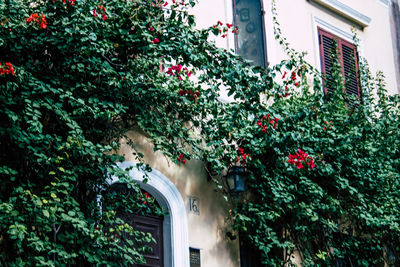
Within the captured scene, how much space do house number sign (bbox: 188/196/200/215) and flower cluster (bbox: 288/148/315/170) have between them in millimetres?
1250

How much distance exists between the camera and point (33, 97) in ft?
24.2

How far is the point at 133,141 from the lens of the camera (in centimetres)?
873

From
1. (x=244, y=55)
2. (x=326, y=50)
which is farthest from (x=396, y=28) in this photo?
(x=244, y=55)

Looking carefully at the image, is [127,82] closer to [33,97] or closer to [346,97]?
[33,97]

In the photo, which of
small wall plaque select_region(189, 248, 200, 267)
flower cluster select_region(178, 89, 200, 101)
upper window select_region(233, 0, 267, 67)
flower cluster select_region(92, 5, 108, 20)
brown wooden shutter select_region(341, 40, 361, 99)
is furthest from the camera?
brown wooden shutter select_region(341, 40, 361, 99)

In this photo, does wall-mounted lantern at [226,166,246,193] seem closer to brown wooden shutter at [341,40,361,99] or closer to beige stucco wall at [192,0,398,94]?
beige stucco wall at [192,0,398,94]

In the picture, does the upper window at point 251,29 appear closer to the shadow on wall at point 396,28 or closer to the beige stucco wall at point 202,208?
the beige stucco wall at point 202,208

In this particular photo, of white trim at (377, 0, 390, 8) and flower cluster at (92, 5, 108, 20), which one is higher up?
white trim at (377, 0, 390, 8)

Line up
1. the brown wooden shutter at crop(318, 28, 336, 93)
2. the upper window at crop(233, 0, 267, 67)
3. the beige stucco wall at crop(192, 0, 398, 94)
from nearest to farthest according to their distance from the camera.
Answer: the beige stucco wall at crop(192, 0, 398, 94) → the upper window at crop(233, 0, 267, 67) → the brown wooden shutter at crop(318, 28, 336, 93)

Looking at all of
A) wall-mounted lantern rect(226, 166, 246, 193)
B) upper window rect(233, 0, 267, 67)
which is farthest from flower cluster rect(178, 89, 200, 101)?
upper window rect(233, 0, 267, 67)

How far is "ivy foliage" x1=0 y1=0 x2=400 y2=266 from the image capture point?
283 inches

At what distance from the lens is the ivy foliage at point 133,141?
720 cm

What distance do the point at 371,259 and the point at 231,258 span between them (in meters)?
2.33

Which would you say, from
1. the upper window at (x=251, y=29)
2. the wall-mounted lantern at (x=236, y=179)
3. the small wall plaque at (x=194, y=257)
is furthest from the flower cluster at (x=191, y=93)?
the upper window at (x=251, y=29)
